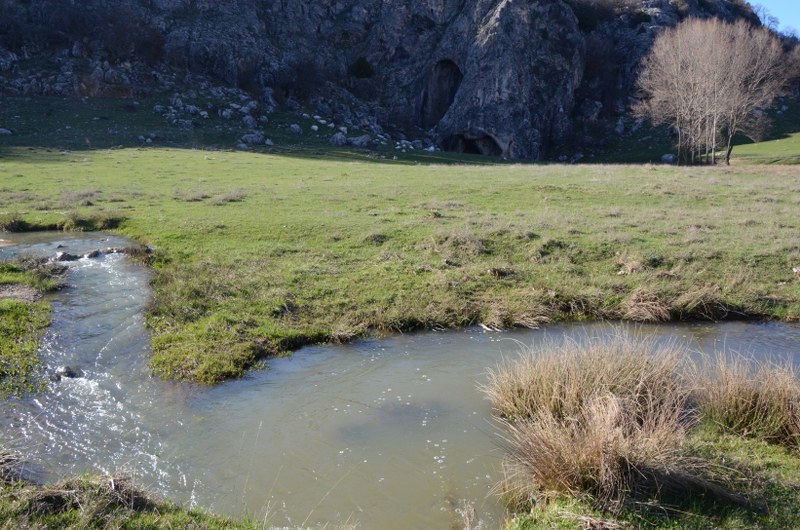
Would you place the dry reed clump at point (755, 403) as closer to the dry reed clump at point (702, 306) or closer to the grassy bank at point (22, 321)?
the dry reed clump at point (702, 306)

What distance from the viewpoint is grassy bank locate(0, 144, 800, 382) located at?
16.2m

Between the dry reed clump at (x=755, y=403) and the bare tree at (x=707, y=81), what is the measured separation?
5301 cm

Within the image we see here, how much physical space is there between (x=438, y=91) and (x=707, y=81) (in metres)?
38.3

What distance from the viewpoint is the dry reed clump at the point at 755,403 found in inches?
374

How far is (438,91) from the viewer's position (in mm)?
87062

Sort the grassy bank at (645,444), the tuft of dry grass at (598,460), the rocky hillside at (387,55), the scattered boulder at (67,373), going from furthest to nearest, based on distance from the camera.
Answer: the rocky hillside at (387,55) → the scattered boulder at (67,373) → the tuft of dry grass at (598,460) → the grassy bank at (645,444)

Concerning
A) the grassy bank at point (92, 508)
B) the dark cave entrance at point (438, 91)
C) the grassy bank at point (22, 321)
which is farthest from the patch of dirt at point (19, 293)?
the dark cave entrance at point (438, 91)

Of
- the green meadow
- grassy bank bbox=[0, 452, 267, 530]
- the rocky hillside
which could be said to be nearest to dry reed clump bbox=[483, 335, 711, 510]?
the green meadow

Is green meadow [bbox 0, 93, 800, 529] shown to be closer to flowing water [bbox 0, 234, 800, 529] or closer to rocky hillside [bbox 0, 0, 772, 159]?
flowing water [bbox 0, 234, 800, 529]

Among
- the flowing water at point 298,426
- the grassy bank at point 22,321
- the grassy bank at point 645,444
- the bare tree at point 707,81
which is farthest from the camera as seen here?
the bare tree at point 707,81

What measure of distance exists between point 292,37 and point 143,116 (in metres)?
32.7

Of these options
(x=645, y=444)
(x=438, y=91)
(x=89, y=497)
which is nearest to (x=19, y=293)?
(x=89, y=497)

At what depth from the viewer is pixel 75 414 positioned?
1085 cm

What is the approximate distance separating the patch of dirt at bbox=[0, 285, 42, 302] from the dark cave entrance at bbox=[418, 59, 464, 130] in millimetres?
72458
